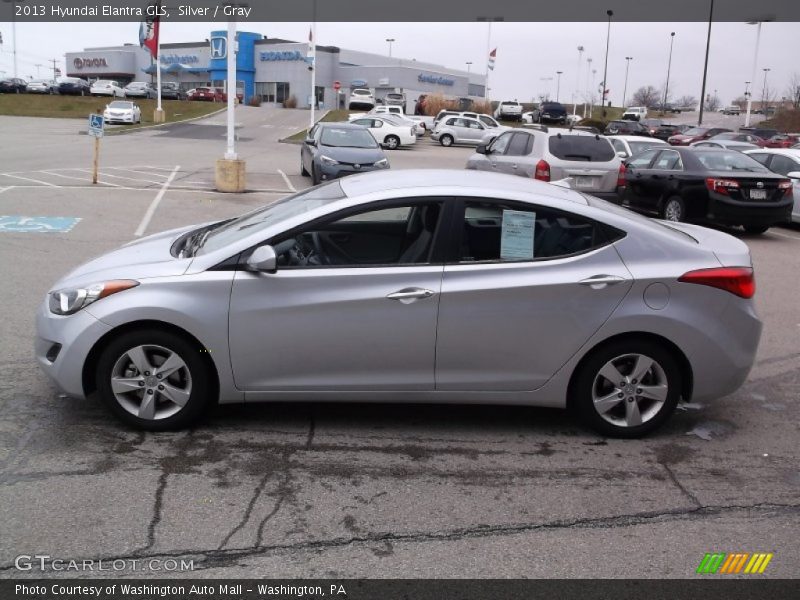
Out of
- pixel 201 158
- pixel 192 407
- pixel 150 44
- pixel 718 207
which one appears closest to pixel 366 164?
pixel 718 207

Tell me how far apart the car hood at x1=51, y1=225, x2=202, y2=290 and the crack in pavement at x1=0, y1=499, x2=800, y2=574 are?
1659 mm

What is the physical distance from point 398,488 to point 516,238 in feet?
5.71

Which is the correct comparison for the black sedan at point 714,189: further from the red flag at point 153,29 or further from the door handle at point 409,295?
the red flag at point 153,29

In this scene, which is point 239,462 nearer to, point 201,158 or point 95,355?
point 95,355

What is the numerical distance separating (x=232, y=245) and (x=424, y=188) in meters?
1.27

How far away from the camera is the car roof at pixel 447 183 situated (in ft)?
16.9

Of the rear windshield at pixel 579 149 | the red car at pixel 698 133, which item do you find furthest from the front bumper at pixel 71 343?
the red car at pixel 698 133

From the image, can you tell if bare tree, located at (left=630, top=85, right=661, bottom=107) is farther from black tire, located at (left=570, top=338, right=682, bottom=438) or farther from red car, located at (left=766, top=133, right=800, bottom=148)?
black tire, located at (left=570, top=338, right=682, bottom=438)

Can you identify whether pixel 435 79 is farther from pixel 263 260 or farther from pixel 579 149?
pixel 263 260

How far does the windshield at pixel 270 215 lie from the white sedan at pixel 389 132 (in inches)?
1339

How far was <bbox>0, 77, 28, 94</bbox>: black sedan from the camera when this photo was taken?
234 ft

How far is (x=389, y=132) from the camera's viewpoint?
1550 inches

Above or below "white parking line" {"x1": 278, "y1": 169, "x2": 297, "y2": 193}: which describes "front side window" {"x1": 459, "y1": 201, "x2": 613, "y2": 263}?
above

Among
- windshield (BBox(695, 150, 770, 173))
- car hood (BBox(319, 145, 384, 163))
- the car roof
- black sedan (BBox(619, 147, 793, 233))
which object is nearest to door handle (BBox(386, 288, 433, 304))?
the car roof
